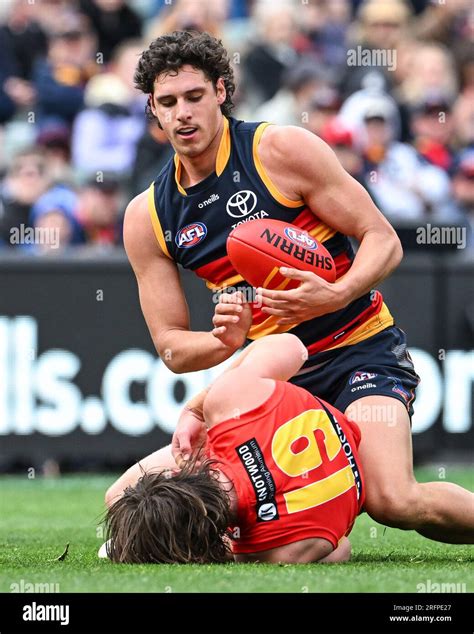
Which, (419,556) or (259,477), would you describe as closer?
(259,477)

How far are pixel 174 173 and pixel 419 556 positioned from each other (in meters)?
1.94

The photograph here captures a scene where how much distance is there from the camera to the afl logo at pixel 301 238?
5.37m

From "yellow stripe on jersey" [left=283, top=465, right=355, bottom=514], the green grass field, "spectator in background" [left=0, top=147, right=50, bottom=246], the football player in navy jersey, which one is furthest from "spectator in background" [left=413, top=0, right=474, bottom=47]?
"yellow stripe on jersey" [left=283, top=465, right=355, bottom=514]

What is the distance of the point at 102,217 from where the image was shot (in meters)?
10.7

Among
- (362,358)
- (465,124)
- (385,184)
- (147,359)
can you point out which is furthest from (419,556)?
(465,124)

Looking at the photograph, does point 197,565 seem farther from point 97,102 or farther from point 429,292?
point 97,102

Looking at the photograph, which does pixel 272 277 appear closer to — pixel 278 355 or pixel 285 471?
pixel 278 355

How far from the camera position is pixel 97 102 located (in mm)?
12227

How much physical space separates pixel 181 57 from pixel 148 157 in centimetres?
533

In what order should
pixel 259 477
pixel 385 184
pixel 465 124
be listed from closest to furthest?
pixel 259 477 → pixel 385 184 → pixel 465 124

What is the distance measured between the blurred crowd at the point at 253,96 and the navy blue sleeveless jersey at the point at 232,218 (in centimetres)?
417

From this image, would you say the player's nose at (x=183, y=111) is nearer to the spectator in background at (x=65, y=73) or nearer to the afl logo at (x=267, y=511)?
the afl logo at (x=267, y=511)

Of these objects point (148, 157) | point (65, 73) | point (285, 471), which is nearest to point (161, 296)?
point (285, 471)

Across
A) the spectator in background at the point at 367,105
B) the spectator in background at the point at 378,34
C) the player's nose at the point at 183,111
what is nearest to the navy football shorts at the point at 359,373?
the player's nose at the point at 183,111
